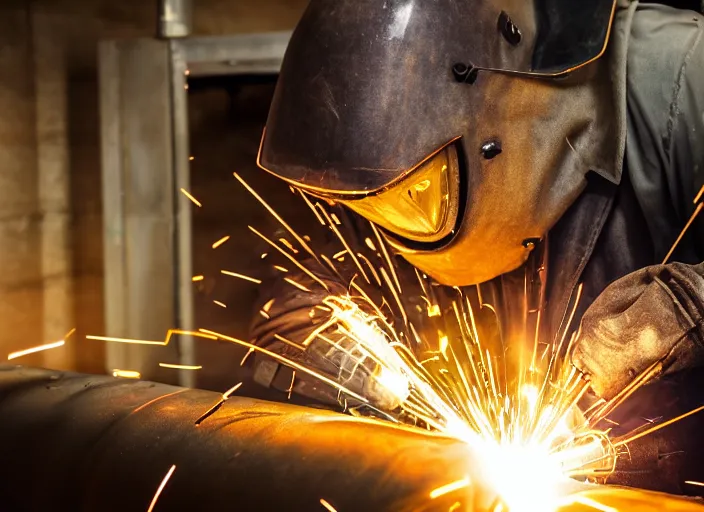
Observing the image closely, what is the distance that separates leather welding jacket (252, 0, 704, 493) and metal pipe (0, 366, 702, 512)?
68cm

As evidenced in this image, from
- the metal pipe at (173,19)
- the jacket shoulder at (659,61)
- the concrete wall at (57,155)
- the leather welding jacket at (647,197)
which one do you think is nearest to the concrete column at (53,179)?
the concrete wall at (57,155)

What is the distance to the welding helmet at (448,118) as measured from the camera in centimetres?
143

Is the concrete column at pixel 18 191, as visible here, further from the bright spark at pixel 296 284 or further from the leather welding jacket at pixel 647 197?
the leather welding jacket at pixel 647 197

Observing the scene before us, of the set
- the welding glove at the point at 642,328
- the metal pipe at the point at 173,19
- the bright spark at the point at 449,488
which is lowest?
the bright spark at the point at 449,488

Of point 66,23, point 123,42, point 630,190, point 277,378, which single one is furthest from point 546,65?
point 66,23

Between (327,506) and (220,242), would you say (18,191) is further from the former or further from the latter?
(327,506)

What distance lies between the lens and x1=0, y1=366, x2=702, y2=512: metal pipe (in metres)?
1.01

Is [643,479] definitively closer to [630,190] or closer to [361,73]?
[630,190]

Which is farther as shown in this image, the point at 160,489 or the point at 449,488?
the point at 160,489

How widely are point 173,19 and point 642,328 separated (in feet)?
5.14

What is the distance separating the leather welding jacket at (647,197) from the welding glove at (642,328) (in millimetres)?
198

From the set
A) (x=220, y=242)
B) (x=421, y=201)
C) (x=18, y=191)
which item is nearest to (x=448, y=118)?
(x=421, y=201)

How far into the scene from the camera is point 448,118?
1.49 m

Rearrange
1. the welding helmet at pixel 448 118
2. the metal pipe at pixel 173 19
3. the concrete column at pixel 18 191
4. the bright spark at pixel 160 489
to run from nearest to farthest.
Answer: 1. the bright spark at pixel 160 489
2. the welding helmet at pixel 448 118
3. the metal pipe at pixel 173 19
4. the concrete column at pixel 18 191
